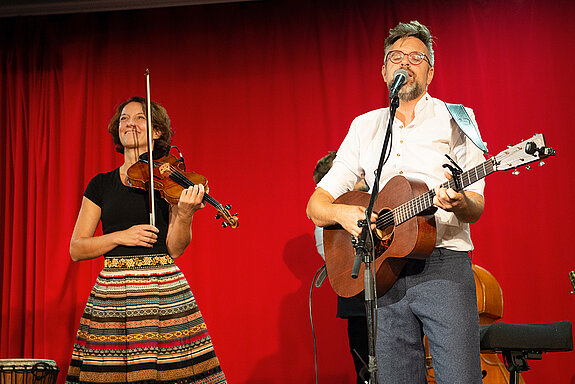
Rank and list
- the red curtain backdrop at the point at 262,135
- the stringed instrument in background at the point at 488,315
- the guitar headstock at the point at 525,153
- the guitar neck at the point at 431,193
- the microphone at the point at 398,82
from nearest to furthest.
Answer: the guitar headstock at the point at 525,153, the guitar neck at the point at 431,193, the microphone at the point at 398,82, the stringed instrument in background at the point at 488,315, the red curtain backdrop at the point at 262,135

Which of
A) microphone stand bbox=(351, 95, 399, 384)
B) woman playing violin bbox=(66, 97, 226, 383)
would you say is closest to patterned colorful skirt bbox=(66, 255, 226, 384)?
woman playing violin bbox=(66, 97, 226, 383)

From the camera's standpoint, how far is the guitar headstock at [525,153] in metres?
1.86

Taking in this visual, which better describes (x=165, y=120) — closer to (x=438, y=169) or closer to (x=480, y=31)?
(x=438, y=169)

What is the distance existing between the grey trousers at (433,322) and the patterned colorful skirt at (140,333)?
0.98 metres

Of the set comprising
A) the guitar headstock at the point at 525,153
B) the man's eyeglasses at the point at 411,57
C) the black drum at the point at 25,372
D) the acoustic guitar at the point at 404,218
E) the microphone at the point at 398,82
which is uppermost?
the man's eyeglasses at the point at 411,57

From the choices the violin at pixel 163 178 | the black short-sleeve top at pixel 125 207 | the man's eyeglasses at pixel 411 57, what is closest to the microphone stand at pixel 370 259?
the man's eyeglasses at pixel 411 57

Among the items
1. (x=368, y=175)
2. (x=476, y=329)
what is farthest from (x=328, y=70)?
(x=476, y=329)

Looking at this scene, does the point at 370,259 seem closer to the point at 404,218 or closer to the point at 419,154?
the point at 404,218

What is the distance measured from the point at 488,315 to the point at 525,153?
215cm

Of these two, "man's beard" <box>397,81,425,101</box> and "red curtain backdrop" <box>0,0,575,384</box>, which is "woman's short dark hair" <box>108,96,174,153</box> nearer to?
"man's beard" <box>397,81,425,101</box>

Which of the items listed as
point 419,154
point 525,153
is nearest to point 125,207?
point 419,154

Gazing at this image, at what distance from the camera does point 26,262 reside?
507cm

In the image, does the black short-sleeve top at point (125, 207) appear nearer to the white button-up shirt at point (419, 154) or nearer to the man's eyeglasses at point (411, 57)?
the white button-up shirt at point (419, 154)

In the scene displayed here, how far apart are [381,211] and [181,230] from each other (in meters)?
1.02
